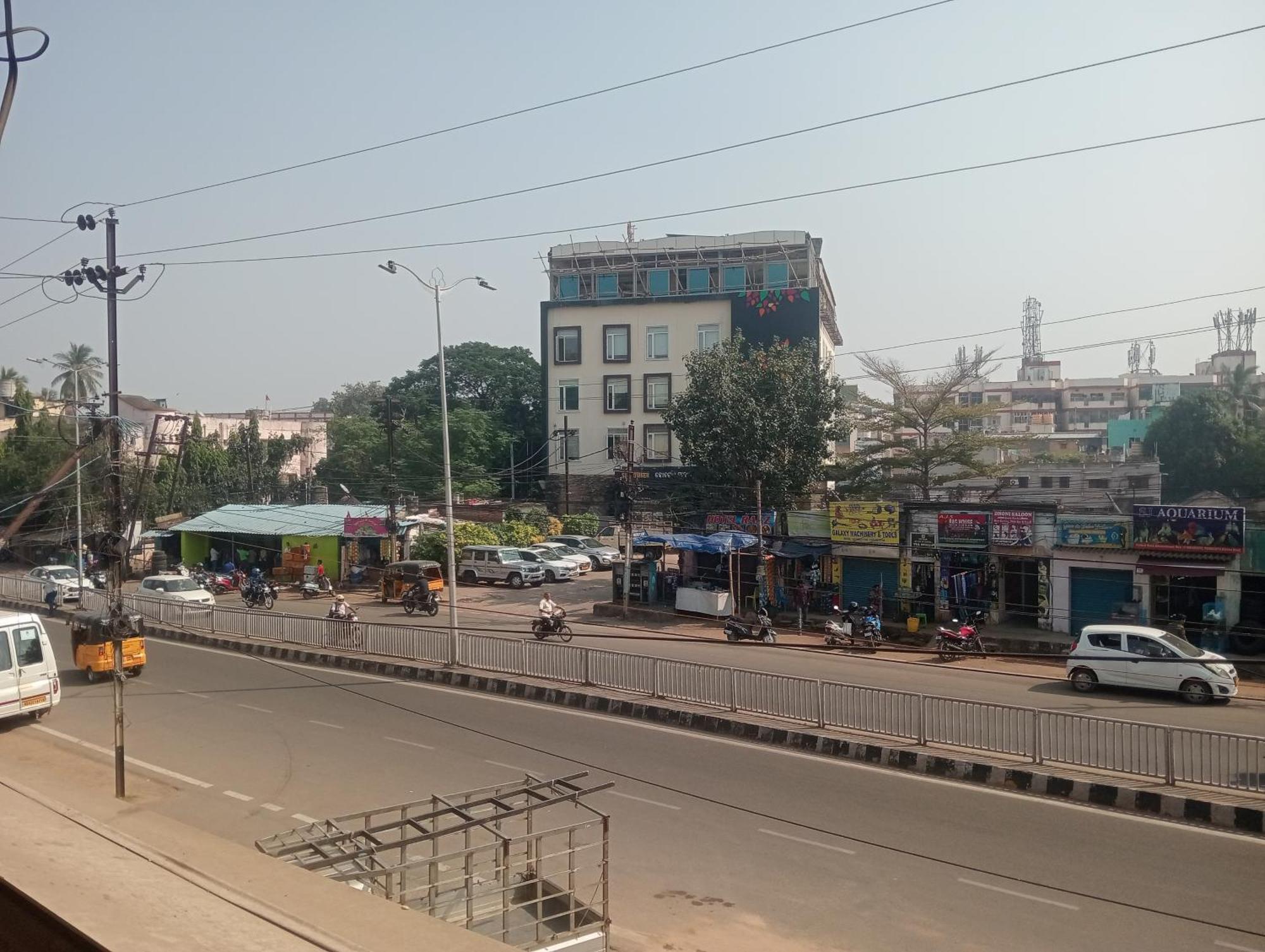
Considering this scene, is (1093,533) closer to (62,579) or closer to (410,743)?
(410,743)

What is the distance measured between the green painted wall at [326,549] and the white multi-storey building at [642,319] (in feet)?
64.9

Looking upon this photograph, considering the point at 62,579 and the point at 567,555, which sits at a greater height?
the point at 567,555

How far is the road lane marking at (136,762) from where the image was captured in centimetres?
1335

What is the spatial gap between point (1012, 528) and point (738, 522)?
40.0ft

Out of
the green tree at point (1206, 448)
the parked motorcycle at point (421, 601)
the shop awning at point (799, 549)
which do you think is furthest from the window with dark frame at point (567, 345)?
the green tree at point (1206, 448)

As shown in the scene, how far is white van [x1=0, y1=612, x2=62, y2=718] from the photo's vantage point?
Result: 51.1 ft

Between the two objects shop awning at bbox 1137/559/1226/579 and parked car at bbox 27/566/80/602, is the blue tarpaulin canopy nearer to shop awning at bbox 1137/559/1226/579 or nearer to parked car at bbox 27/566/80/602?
shop awning at bbox 1137/559/1226/579

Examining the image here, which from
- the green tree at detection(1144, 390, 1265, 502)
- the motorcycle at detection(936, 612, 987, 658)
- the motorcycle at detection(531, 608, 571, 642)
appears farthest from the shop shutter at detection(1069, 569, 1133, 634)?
the green tree at detection(1144, 390, 1265, 502)

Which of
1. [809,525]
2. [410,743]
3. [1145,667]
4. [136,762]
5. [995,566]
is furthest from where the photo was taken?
[809,525]

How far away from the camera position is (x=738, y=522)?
3816 centimetres

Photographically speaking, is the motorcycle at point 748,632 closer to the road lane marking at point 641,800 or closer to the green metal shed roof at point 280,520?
the road lane marking at point 641,800

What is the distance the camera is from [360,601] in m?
38.1

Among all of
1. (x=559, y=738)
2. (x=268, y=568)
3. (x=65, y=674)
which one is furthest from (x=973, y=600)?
(x=268, y=568)

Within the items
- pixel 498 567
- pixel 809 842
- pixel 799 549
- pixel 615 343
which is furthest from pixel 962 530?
pixel 615 343
